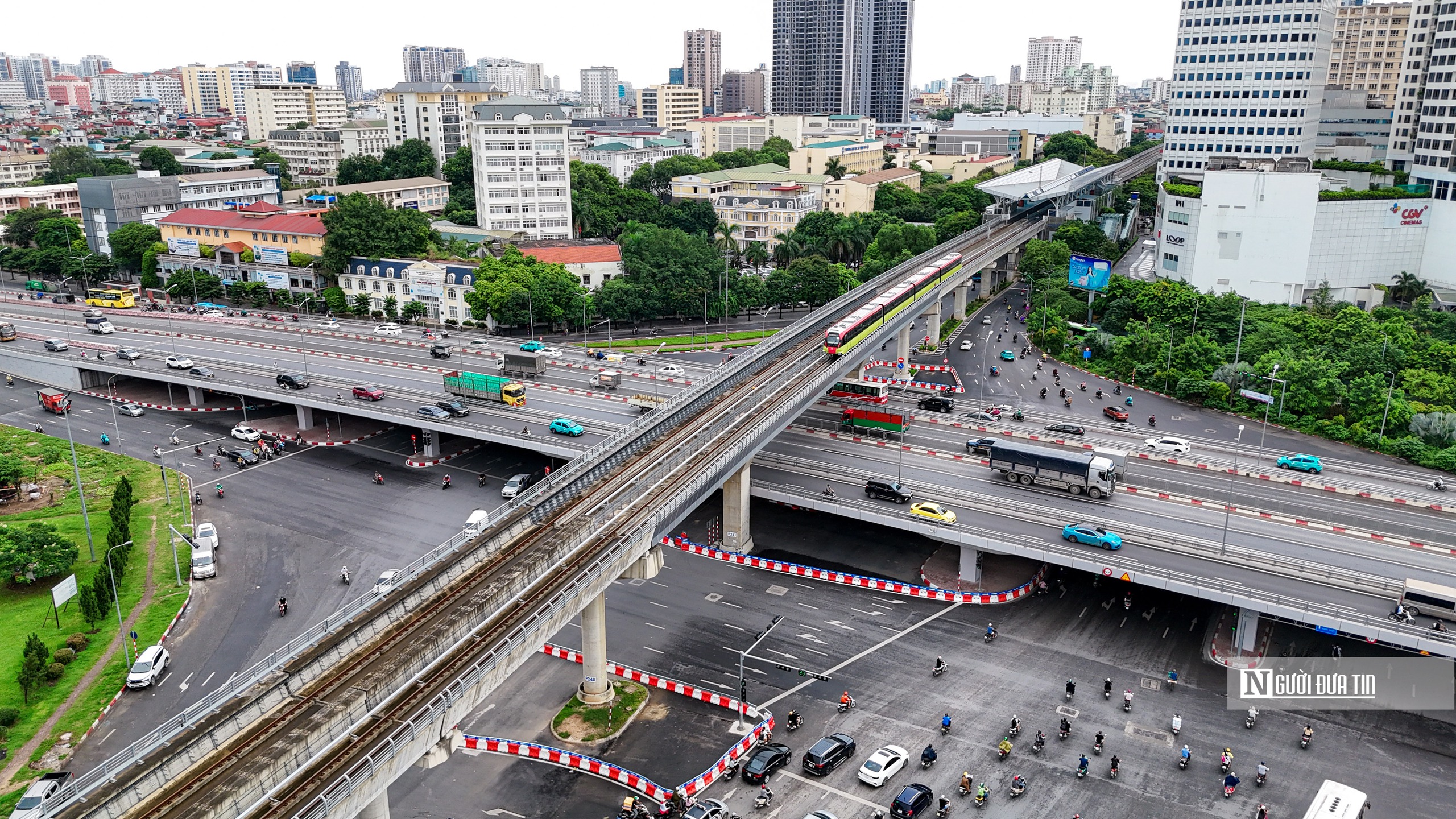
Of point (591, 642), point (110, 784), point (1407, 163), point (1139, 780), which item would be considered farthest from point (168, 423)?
point (1407, 163)

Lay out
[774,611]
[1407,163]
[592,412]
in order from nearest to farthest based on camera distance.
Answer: [774,611] < [592,412] < [1407,163]

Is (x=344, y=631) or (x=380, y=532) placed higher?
(x=344, y=631)

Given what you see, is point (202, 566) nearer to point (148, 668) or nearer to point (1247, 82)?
point (148, 668)

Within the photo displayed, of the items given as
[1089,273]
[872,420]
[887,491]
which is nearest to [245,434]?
[872,420]

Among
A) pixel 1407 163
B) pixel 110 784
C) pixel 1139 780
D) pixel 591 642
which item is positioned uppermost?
pixel 1407 163

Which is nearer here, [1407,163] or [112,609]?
[112,609]

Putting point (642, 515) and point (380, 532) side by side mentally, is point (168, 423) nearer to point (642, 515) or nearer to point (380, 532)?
point (380, 532)

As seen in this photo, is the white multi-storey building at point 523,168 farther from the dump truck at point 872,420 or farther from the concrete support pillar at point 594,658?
the concrete support pillar at point 594,658

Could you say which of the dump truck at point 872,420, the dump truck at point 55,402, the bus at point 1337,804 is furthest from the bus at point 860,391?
the dump truck at point 55,402
